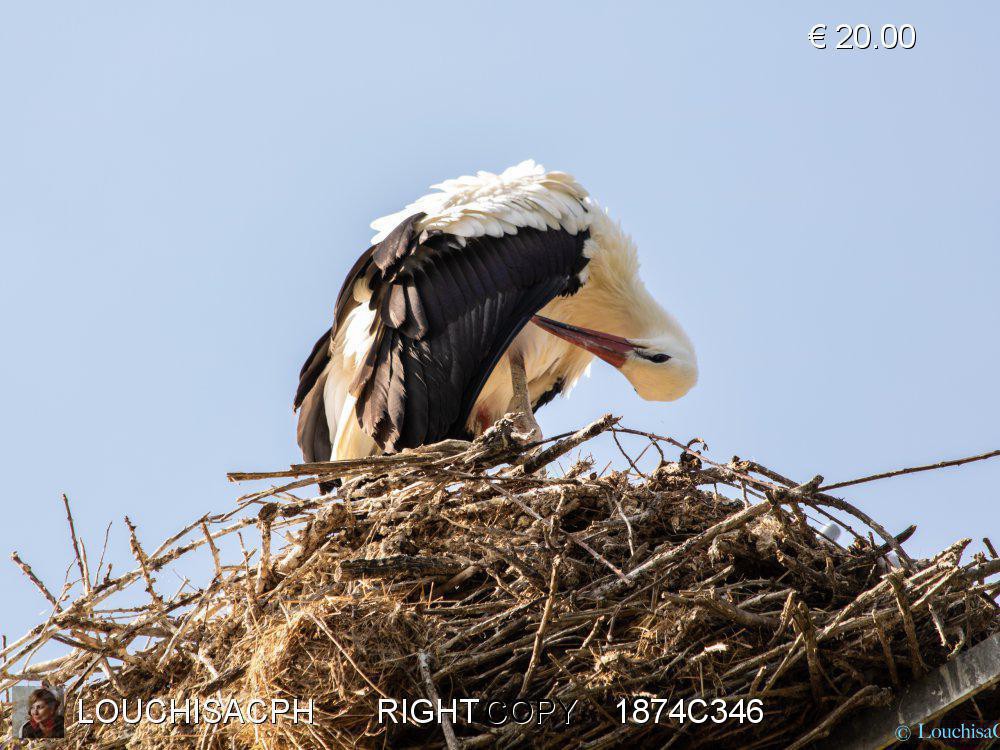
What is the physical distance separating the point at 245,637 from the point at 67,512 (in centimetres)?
67

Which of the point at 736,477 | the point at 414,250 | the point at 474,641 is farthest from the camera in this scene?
the point at 414,250

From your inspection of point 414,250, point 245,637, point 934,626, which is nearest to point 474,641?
point 245,637

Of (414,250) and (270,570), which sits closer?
(270,570)

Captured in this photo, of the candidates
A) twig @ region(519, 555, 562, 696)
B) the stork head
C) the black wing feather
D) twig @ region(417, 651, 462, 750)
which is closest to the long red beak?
the stork head

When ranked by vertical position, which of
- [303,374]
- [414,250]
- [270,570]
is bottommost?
[270,570]

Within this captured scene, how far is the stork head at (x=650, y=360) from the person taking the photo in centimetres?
634

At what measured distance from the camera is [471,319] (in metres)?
5.57

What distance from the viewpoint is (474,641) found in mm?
3668

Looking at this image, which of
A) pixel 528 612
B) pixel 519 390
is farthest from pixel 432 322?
pixel 528 612

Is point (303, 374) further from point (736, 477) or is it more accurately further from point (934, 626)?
point (934, 626)

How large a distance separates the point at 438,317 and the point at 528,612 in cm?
208

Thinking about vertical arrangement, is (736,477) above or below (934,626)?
above

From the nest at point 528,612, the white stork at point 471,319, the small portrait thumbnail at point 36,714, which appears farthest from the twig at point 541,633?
the white stork at point 471,319

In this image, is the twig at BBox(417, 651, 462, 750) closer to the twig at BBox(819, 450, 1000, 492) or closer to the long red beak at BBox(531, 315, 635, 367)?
the twig at BBox(819, 450, 1000, 492)
